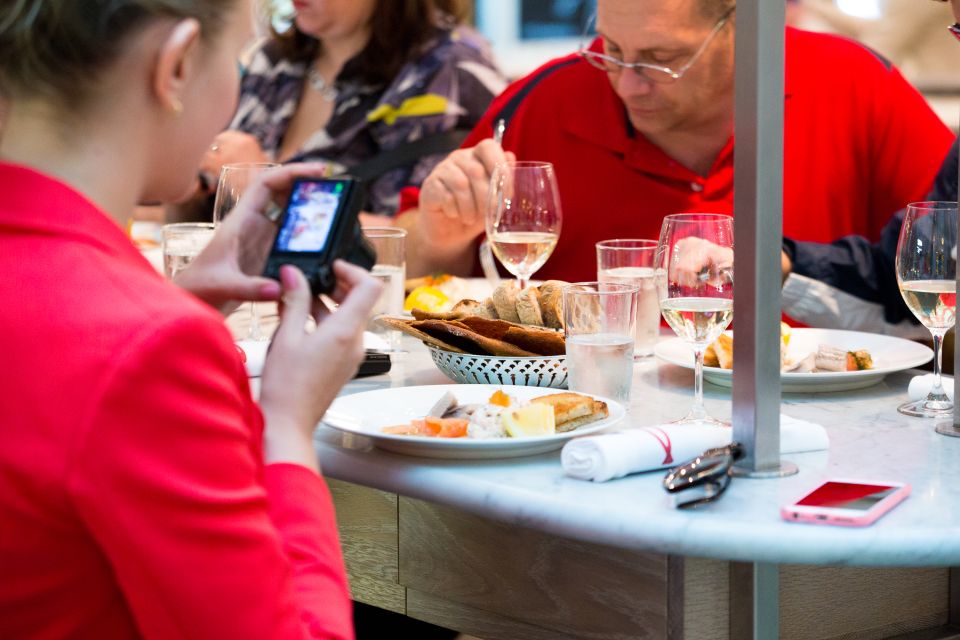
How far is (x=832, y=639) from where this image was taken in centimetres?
117

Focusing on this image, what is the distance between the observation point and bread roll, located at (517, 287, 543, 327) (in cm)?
144

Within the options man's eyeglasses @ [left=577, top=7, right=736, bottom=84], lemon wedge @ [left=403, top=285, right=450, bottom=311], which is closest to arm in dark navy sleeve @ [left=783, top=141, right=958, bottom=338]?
man's eyeglasses @ [left=577, top=7, right=736, bottom=84]

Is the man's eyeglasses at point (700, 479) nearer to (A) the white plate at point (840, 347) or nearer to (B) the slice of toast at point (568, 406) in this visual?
(B) the slice of toast at point (568, 406)

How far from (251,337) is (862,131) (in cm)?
126

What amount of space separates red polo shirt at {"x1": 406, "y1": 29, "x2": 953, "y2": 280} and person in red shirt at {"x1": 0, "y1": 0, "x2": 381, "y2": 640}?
1431mm

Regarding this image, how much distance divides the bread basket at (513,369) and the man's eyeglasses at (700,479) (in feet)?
1.07

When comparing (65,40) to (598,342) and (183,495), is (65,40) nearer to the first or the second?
(183,495)

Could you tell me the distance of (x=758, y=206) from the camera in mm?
1027

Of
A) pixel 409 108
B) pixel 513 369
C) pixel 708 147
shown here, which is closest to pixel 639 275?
pixel 513 369

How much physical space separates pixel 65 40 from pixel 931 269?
89 cm

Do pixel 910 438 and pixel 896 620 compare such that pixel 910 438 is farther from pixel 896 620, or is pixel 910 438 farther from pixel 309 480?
pixel 309 480

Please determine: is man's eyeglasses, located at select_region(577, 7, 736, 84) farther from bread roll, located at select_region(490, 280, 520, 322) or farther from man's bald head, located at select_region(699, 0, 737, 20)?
bread roll, located at select_region(490, 280, 520, 322)

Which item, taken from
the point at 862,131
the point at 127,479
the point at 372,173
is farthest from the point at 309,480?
the point at 372,173

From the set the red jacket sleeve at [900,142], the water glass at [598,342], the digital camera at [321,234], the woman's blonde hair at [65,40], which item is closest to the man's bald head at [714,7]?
the red jacket sleeve at [900,142]
